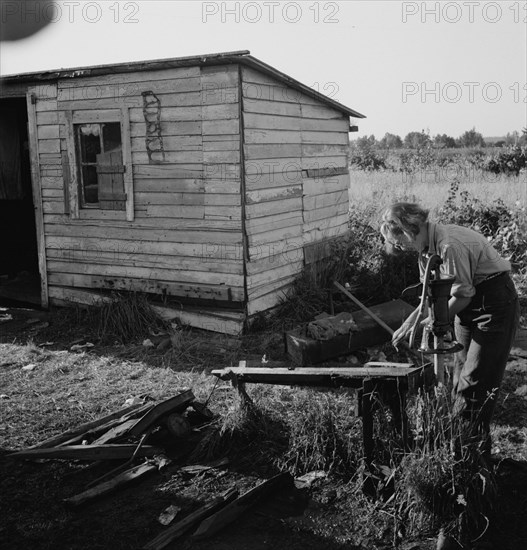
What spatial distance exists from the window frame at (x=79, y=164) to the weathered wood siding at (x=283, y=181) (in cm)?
171

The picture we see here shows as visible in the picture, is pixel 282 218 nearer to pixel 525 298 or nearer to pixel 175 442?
pixel 525 298

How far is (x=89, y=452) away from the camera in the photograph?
4.53 metres

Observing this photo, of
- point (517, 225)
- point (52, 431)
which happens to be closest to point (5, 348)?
point (52, 431)

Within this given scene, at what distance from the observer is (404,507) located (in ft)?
12.2

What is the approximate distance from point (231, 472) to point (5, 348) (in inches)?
185

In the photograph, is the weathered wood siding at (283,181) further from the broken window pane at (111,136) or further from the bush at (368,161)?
the bush at (368,161)

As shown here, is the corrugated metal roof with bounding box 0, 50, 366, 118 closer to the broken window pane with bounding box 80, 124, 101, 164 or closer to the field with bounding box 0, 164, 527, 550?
the broken window pane with bounding box 80, 124, 101, 164

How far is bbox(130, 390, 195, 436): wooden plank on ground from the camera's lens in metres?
4.82

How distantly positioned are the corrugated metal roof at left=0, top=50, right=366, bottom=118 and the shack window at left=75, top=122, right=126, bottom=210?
28.0 inches

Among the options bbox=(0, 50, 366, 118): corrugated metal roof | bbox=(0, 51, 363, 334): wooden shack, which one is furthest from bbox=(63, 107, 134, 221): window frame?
bbox=(0, 50, 366, 118): corrugated metal roof

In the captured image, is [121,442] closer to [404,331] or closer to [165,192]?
[404,331]

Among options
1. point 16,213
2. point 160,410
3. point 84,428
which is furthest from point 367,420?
point 16,213

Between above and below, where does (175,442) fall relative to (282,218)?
below

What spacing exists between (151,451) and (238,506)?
1073mm
